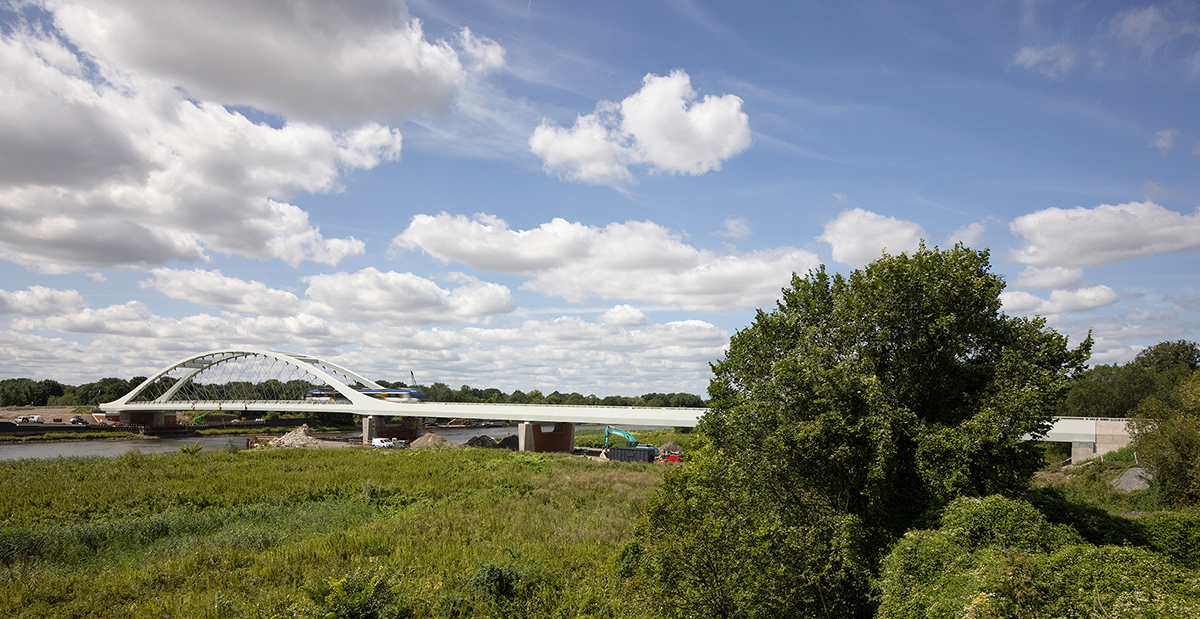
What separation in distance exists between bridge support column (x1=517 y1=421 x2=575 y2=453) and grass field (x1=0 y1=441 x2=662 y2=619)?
27796 mm

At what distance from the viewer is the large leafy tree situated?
14508 millimetres

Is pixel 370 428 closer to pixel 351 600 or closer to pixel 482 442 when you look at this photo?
pixel 482 442

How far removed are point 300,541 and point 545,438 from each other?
49.0 m

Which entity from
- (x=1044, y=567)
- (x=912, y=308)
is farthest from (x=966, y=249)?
(x=1044, y=567)

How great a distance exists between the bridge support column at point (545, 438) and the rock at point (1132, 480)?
48431 millimetres

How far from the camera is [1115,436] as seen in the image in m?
43.2

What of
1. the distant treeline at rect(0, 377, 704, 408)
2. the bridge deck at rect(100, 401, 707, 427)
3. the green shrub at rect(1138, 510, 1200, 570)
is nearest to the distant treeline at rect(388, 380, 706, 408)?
the distant treeline at rect(0, 377, 704, 408)

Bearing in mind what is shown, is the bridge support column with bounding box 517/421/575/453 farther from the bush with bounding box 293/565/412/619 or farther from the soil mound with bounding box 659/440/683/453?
the bush with bounding box 293/565/412/619

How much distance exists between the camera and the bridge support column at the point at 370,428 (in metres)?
79.6

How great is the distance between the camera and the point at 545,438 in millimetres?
68812

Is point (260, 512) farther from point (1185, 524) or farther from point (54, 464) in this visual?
point (1185, 524)

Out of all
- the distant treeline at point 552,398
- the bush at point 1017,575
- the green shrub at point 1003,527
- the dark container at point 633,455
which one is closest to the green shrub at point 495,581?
the bush at point 1017,575

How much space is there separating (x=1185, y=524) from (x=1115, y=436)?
102 ft

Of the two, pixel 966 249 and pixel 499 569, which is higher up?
pixel 966 249
